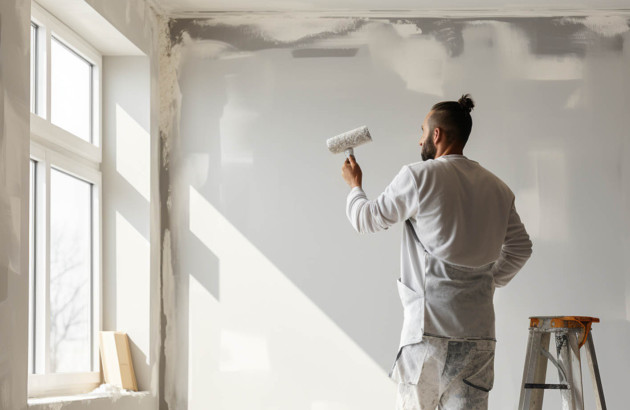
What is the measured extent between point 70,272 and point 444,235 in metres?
2.00

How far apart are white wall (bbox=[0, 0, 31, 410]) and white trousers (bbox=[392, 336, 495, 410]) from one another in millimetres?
1222

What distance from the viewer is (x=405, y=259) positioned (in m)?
2.55

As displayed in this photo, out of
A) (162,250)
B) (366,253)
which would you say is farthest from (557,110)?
(162,250)

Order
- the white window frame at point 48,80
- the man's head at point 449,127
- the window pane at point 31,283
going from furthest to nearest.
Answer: the white window frame at point 48,80 < the window pane at point 31,283 < the man's head at point 449,127

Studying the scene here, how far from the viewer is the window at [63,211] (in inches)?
130

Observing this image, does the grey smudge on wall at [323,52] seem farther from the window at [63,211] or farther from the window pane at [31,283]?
the window pane at [31,283]

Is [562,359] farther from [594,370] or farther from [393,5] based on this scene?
[393,5]

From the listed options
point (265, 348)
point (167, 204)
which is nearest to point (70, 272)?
point (167, 204)

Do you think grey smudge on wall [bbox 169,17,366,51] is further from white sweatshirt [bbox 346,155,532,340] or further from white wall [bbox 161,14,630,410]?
white sweatshirt [bbox 346,155,532,340]

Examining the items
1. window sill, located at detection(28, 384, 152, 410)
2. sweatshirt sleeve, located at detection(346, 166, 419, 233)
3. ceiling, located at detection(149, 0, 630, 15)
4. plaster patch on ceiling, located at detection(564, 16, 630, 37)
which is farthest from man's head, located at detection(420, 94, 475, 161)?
plaster patch on ceiling, located at detection(564, 16, 630, 37)

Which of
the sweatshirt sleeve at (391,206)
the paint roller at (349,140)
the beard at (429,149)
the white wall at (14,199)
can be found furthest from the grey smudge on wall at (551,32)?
the white wall at (14,199)

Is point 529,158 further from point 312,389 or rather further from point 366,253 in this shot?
point 312,389

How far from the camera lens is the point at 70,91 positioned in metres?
3.76

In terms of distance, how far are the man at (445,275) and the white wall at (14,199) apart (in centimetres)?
110
